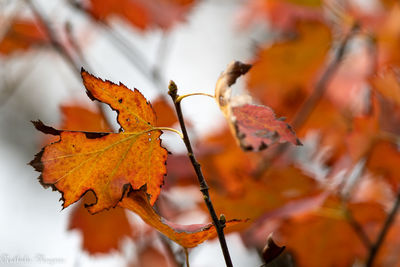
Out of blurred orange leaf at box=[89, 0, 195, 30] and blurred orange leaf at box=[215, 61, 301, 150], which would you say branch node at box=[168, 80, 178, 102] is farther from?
blurred orange leaf at box=[89, 0, 195, 30]

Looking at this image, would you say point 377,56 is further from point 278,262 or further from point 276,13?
point 278,262

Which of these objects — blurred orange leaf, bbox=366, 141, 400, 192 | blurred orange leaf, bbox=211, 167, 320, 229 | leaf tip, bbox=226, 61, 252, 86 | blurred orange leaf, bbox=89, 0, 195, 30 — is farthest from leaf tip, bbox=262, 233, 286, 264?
blurred orange leaf, bbox=89, 0, 195, 30

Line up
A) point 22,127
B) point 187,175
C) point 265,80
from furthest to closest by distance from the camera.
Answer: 1. point 22,127
2. point 265,80
3. point 187,175

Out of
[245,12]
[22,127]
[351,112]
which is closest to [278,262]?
[351,112]

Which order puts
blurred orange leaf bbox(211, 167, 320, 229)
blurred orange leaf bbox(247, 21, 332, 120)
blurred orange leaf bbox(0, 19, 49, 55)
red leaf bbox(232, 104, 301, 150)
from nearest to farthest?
1. red leaf bbox(232, 104, 301, 150)
2. blurred orange leaf bbox(211, 167, 320, 229)
3. blurred orange leaf bbox(247, 21, 332, 120)
4. blurred orange leaf bbox(0, 19, 49, 55)

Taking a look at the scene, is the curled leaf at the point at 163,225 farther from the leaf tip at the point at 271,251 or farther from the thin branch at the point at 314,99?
the thin branch at the point at 314,99

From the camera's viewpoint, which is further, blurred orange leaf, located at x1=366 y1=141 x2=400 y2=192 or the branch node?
blurred orange leaf, located at x1=366 y1=141 x2=400 y2=192

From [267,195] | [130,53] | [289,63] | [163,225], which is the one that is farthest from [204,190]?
[130,53]

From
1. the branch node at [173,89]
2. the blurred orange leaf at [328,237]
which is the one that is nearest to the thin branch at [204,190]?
the branch node at [173,89]

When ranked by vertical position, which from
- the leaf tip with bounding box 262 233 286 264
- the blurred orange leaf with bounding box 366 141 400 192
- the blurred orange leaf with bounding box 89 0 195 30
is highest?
the blurred orange leaf with bounding box 89 0 195 30
